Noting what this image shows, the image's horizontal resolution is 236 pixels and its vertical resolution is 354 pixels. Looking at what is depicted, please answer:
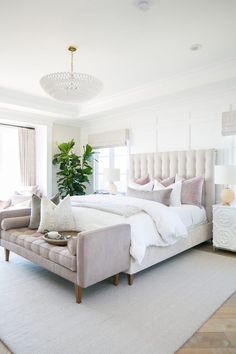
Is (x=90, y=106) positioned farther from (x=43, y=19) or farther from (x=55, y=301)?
(x=55, y=301)

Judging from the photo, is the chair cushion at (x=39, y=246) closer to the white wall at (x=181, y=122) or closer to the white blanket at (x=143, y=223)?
the white blanket at (x=143, y=223)

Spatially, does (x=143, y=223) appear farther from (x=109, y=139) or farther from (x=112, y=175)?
(x=109, y=139)

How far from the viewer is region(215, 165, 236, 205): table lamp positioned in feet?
11.6

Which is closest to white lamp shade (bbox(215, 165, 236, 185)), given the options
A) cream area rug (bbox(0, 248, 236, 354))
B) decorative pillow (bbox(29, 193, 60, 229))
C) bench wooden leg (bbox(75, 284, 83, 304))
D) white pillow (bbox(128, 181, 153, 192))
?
cream area rug (bbox(0, 248, 236, 354))

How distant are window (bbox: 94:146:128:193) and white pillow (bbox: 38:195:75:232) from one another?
269cm

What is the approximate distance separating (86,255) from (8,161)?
4.26 metres

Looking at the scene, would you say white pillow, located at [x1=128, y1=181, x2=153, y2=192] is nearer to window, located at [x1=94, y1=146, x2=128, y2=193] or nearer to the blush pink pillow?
the blush pink pillow

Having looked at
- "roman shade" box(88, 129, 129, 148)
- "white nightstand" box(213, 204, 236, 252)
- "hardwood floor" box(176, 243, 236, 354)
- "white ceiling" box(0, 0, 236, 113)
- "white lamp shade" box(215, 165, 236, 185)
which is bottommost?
"hardwood floor" box(176, 243, 236, 354)

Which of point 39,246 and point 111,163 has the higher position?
point 111,163

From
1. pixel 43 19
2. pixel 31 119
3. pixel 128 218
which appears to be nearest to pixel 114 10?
pixel 43 19

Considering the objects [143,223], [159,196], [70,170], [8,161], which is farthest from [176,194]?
[8,161]

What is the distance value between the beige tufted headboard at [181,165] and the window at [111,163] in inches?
18.8

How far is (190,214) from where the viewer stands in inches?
147

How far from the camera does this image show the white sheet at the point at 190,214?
3590 mm
